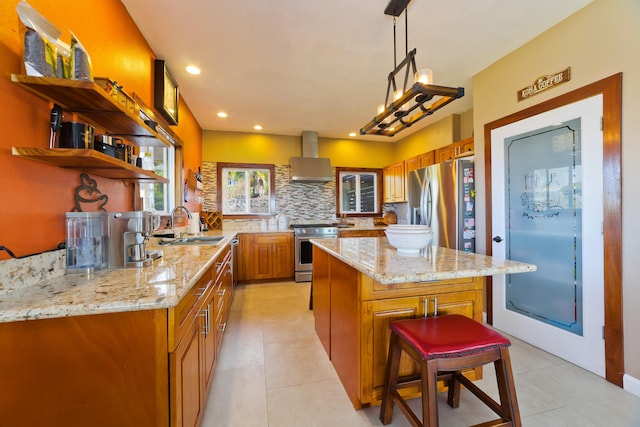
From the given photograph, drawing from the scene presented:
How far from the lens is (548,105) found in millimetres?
2154

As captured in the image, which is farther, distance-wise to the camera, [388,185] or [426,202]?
[388,185]

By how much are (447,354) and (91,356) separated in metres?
1.33

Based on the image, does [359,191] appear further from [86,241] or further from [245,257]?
[86,241]

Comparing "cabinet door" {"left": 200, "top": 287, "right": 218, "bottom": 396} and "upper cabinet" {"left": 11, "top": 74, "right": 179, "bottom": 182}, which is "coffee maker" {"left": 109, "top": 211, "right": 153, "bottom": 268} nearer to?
"upper cabinet" {"left": 11, "top": 74, "right": 179, "bottom": 182}

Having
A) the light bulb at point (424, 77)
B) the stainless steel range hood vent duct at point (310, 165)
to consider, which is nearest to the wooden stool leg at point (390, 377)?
the light bulb at point (424, 77)

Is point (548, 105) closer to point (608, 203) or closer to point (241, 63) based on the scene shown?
point (608, 203)

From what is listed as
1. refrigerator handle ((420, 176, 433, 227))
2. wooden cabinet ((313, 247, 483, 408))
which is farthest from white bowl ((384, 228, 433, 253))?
refrigerator handle ((420, 176, 433, 227))

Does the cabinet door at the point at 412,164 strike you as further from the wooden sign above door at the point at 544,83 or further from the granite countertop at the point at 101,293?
the granite countertop at the point at 101,293

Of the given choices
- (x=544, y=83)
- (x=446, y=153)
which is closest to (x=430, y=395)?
(x=544, y=83)

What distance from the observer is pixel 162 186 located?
2.85m

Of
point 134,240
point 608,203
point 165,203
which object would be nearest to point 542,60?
point 608,203

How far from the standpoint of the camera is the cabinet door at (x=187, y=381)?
97cm

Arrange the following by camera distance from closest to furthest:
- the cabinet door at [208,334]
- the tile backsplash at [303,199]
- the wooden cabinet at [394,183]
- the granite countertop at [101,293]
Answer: the granite countertop at [101,293]
the cabinet door at [208,334]
the wooden cabinet at [394,183]
the tile backsplash at [303,199]

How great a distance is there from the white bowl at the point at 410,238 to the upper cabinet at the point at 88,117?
1.57 m
